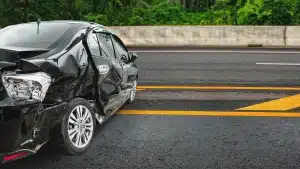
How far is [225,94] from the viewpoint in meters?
7.00

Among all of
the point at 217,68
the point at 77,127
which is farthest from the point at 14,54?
the point at 217,68

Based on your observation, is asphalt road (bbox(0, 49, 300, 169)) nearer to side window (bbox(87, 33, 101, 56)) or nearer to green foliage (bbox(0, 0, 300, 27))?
side window (bbox(87, 33, 101, 56))

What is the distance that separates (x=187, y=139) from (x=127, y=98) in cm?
167

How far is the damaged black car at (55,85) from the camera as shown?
3318mm

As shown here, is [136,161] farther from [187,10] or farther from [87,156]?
[187,10]

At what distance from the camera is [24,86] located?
133 inches

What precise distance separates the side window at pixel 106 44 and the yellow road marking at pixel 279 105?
218 cm

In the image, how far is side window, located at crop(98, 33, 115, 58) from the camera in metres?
5.05

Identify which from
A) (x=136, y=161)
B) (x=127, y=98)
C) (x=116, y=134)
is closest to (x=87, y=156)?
(x=136, y=161)

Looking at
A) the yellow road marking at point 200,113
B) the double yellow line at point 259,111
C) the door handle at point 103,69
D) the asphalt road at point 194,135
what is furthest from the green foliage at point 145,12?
the door handle at point 103,69

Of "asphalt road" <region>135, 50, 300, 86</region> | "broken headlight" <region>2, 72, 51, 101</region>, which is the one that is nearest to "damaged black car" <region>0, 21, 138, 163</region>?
"broken headlight" <region>2, 72, 51, 101</region>

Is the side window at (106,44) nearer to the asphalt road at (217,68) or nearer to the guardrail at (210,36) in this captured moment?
the asphalt road at (217,68)

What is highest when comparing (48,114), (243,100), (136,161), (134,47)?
(48,114)

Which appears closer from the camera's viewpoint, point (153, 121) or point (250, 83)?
point (153, 121)
